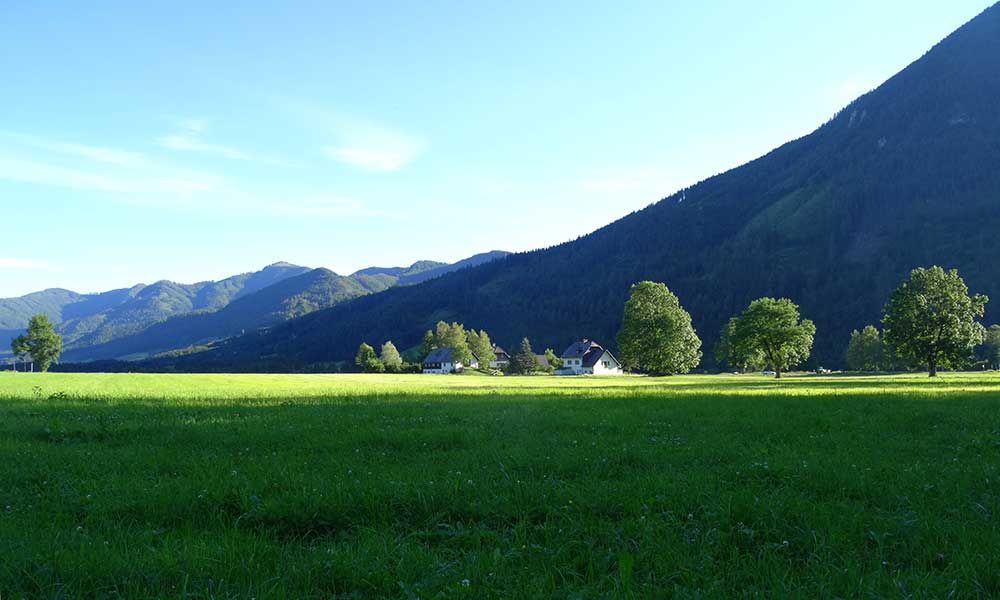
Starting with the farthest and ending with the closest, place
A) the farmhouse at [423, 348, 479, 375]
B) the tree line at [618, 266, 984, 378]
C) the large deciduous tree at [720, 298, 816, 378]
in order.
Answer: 1. the farmhouse at [423, 348, 479, 375]
2. the large deciduous tree at [720, 298, 816, 378]
3. the tree line at [618, 266, 984, 378]

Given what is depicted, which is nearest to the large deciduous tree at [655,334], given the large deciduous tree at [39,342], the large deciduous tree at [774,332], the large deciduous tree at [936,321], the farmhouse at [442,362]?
the large deciduous tree at [774,332]

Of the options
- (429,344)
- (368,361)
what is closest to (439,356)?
(429,344)

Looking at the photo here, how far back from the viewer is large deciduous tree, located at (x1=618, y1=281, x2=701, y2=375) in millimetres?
74312

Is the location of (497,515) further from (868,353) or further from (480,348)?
(480,348)

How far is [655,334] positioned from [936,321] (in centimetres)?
2951

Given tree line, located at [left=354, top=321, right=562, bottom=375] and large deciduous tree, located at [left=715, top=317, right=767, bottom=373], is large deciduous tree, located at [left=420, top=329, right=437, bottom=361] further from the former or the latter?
large deciduous tree, located at [left=715, top=317, right=767, bottom=373]

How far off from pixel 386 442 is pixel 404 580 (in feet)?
23.1

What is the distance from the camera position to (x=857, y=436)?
1217 cm

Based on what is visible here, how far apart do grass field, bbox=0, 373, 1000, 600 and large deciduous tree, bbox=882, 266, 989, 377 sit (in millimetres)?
56616

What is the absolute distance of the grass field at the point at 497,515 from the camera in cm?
472

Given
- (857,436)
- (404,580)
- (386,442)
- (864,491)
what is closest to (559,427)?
(386,442)

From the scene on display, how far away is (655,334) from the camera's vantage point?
74375 mm

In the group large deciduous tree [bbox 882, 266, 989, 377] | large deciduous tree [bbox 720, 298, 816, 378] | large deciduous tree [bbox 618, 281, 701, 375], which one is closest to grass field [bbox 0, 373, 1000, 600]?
large deciduous tree [bbox 882, 266, 989, 377]

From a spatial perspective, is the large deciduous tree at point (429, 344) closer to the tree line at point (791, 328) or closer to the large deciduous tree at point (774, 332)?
the tree line at point (791, 328)
